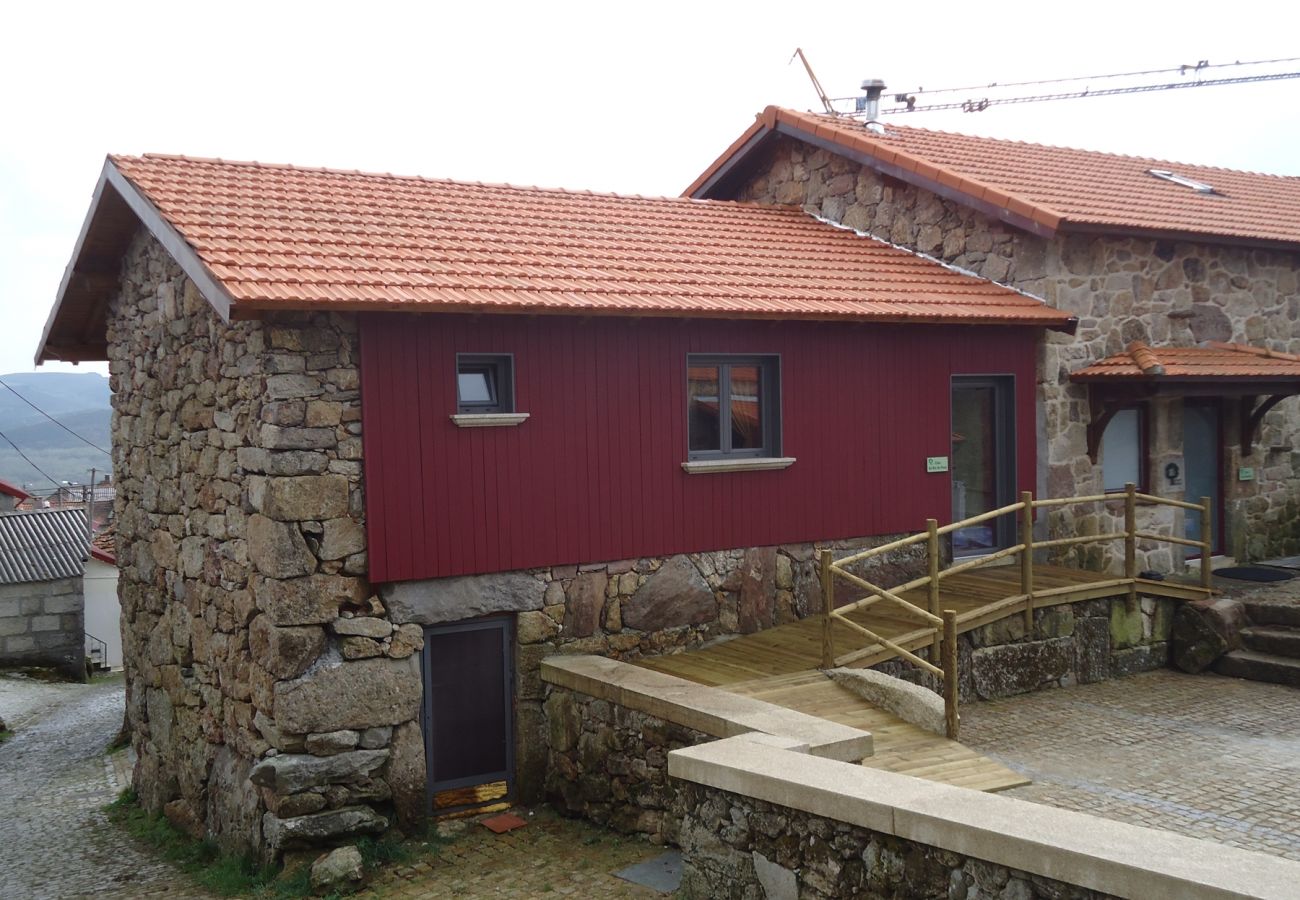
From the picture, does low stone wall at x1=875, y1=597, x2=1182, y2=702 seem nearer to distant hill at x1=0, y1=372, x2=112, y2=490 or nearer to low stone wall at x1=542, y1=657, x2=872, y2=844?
low stone wall at x1=542, y1=657, x2=872, y2=844

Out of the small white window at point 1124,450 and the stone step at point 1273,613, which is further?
the small white window at point 1124,450

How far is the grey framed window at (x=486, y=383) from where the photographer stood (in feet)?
27.9

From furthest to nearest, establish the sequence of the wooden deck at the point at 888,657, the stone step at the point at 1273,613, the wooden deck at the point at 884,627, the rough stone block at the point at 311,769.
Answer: the stone step at the point at 1273,613 < the wooden deck at the point at 884,627 < the rough stone block at the point at 311,769 < the wooden deck at the point at 888,657

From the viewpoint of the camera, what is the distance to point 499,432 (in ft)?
28.0

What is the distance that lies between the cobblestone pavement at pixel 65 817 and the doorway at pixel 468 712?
6.22ft

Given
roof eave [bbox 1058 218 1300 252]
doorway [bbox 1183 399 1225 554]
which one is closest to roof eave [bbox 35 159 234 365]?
roof eave [bbox 1058 218 1300 252]

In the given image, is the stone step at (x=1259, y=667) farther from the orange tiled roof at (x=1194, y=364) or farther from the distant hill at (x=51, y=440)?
the distant hill at (x=51, y=440)

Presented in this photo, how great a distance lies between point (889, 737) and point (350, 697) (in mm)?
3529

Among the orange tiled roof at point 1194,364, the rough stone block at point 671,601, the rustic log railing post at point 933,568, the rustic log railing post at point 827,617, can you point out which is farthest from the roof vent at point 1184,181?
the rough stone block at point 671,601

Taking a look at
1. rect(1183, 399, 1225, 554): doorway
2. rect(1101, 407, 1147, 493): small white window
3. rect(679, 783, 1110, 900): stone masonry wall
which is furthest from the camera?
rect(1183, 399, 1225, 554): doorway

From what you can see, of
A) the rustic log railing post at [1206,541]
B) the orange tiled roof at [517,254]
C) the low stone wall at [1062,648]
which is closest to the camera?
the orange tiled roof at [517,254]

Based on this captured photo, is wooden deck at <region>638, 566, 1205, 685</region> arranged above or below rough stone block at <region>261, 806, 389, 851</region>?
above

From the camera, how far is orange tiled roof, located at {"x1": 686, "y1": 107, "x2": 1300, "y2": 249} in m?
11.6

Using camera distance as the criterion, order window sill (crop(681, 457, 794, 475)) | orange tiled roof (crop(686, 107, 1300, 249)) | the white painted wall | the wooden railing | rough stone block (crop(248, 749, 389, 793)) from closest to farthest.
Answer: the wooden railing < rough stone block (crop(248, 749, 389, 793)) < window sill (crop(681, 457, 794, 475)) < orange tiled roof (crop(686, 107, 1300, 249)) < the white painted wall
